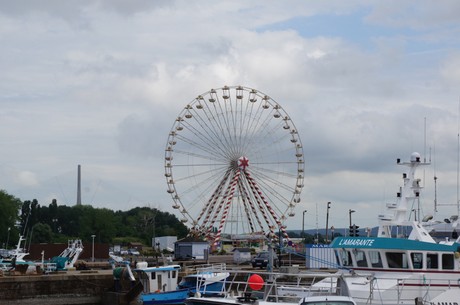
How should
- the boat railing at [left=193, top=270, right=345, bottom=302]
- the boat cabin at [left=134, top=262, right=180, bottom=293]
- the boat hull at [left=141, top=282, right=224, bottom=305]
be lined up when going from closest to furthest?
the boat railing at [left=193, top=270, right=345, bottom=302] → the boat hull at [left=141, top=282, right=224, bottom=305] → the boat cabin at [left=134, top=262, right=180, bottom=293]

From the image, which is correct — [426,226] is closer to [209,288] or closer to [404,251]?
[404,251]

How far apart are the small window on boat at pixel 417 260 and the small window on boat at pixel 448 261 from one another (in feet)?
3.35

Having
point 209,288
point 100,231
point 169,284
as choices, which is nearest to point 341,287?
point 209,288

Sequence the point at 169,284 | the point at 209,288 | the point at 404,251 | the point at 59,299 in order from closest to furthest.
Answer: the point at 404,251
the point at 209,288
the point at 169,284
the point at 59,299

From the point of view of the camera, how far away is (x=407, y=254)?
37.8m

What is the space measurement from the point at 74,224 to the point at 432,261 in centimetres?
15340

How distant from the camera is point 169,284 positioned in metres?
55.2

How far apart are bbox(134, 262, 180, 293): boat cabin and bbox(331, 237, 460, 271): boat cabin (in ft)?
63.3

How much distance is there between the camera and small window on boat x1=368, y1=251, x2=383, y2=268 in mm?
38219

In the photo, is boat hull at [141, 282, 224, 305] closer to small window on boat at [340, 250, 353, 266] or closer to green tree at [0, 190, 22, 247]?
small window on boat at [340, 250, 353, 266]

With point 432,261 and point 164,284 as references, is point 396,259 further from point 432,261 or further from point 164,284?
point 164,284

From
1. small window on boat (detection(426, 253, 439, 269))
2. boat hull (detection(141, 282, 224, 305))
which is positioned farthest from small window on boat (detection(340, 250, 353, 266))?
boat hull (detection(141, 282, 224, 305))

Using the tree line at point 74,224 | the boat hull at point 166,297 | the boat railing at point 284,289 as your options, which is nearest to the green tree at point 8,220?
the tree line at point 74,224

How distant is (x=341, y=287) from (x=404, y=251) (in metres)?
3.87
